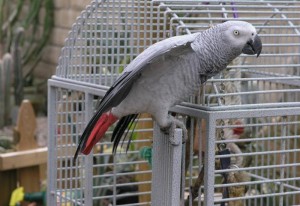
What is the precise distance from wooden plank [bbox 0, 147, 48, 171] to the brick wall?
7.13ft

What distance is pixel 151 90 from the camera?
182 cm

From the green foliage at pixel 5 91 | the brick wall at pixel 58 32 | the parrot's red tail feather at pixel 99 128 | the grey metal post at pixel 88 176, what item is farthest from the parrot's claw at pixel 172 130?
the brick wall at pixel 58 32

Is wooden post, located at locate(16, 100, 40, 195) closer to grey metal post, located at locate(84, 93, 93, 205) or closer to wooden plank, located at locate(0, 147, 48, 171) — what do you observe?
wooden plank, located at locate(0, 147, 48, 171)

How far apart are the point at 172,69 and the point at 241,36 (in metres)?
0.20

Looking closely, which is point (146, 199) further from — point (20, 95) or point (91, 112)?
point (20, 95)

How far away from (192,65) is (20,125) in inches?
73.5

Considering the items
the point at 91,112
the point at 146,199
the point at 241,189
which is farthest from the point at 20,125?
the point at 241,189

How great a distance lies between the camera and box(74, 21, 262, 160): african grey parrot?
1.75m

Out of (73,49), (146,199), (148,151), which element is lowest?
(146,199)

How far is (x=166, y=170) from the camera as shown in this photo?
1867 millimetres

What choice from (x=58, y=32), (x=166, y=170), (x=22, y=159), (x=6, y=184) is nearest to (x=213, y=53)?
(x=166, y=170)

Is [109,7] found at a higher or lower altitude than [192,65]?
higher

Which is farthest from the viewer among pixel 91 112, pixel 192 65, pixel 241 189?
pixel 91 112

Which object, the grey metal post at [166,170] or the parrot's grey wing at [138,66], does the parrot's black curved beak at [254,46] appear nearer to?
the parrot's grey wing at [138,66]
